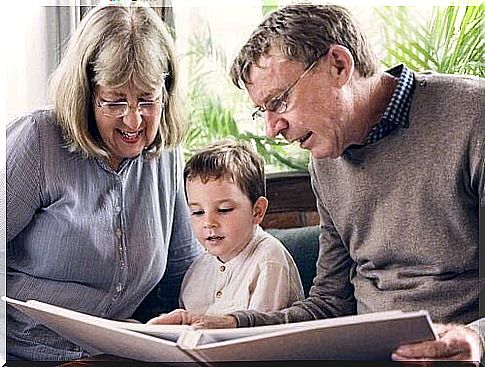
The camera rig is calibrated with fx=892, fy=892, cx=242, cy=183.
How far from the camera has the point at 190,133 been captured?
1.75 meters

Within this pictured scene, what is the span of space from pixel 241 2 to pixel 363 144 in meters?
0.38

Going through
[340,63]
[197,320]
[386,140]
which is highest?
[340,63]

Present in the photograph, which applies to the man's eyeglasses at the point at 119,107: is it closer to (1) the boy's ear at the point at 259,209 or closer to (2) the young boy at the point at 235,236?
(2) the young boy at the point at 235,236

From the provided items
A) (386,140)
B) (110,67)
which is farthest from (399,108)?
(110,67)

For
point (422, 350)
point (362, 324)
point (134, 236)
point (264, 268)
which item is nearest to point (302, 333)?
point (362, 324)

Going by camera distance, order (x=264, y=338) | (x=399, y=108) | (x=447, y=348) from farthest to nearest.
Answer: (x=399, y=108) < (x=447, y=348) < (x=264, y=338)

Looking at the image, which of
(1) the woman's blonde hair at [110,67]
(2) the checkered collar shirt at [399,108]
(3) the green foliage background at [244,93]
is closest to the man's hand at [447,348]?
(2) the checkered collar shirt at [399,108]

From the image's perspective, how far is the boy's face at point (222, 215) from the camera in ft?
5.55

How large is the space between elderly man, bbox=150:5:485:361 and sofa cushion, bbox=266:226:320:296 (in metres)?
0.13

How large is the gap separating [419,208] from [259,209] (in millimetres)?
316

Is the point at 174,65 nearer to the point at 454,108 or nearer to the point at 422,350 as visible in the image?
the point at 454,108

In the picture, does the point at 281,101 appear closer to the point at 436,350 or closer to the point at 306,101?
the point at 306,101

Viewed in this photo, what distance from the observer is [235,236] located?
5.60 ft

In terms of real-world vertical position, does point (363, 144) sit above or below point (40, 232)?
above
